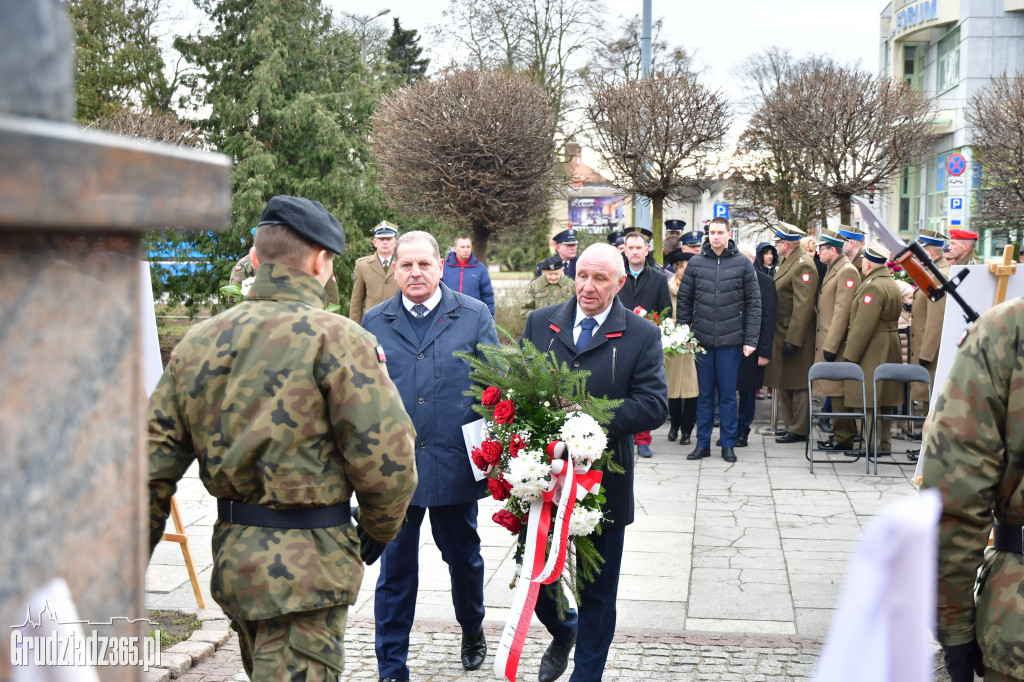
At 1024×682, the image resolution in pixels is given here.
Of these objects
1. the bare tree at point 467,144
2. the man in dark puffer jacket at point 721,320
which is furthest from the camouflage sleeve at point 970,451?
the bare tree at point 467,144

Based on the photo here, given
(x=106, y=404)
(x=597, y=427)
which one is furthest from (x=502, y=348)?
(x=106, y=404)

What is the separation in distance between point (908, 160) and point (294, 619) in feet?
81.9

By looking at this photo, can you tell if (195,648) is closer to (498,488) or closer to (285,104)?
(498,488)

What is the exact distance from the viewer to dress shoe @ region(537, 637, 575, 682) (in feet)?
16.9

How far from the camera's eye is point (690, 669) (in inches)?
207

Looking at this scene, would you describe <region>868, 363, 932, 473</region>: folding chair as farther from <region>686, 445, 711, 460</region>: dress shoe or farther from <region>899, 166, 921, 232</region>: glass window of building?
<region>899, 166, 921, 232</region>: glass window of building

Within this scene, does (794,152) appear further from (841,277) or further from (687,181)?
(841,277)

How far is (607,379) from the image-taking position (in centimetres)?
487

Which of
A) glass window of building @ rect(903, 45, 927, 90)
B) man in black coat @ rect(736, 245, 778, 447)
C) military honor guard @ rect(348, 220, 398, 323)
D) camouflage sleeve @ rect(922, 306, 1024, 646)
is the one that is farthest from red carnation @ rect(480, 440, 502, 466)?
glass window of building @ rect(903, 45, 927, 90)

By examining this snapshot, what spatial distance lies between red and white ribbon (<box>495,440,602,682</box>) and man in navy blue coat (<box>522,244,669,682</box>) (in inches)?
9.7

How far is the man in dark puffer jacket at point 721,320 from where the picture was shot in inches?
417

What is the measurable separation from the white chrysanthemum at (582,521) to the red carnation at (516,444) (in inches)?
13.7

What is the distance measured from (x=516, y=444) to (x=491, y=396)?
0.24 meters

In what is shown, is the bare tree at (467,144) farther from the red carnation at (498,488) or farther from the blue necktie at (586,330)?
the red carnation at (498,488)
